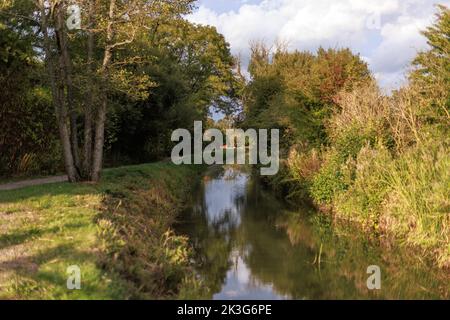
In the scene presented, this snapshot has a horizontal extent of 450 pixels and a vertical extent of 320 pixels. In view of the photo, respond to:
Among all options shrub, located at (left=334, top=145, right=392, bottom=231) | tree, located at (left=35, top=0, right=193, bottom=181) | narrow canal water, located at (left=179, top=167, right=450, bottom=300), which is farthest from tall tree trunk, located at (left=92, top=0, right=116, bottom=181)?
shrub, located at (left=334, top=145, right=392, bottom=231)

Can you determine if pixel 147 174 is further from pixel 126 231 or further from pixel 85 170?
pixel 126 231

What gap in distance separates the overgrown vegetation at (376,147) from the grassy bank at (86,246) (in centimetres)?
528

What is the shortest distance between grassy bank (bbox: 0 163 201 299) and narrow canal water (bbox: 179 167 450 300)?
1.16 m

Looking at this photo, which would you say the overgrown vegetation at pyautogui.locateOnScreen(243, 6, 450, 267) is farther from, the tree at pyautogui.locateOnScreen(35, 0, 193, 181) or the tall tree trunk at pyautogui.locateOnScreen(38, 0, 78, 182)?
the tall tree trunk at pyautogui.locateOnScreen(38, 0, 78, 182)

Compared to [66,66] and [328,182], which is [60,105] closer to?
[66,66]

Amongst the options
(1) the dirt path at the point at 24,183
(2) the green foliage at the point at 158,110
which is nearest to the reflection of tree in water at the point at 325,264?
(1) the dirt path at the point at 24,183

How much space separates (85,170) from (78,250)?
896cm

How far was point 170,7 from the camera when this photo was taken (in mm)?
15297

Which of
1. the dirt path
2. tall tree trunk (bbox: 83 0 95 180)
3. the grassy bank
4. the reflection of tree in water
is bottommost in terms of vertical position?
the reflection of tree in water

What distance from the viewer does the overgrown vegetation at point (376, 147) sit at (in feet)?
37.3

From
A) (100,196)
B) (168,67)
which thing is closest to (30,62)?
(100,196)

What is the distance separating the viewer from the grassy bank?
6.81m

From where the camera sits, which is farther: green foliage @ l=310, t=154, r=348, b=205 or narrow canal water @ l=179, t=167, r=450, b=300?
green foliage @ l=310, t=154, r=348, b=205

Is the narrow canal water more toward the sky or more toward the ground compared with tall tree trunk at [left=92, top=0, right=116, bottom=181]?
more toward the ground
